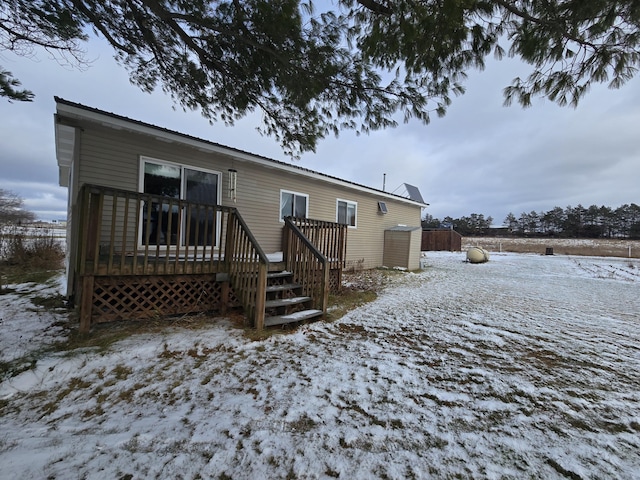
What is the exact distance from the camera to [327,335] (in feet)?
12.5

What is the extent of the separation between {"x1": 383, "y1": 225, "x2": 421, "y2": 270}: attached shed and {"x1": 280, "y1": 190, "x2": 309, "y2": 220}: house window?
4556mm

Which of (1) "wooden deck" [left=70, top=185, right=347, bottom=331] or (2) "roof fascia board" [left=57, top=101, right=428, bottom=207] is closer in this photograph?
(1) "wooden deck" [left=70, top=185, right=347, bottom=331]

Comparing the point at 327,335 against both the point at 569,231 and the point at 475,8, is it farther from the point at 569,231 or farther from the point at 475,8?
the point at 569,231

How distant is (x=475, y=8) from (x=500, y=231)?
61.9 m

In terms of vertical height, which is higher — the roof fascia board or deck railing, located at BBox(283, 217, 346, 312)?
the roof fascia board

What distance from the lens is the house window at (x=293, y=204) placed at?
7.65 metres

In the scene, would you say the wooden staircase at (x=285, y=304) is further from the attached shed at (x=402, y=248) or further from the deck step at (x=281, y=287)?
the attached shed at (x=402, y=248)

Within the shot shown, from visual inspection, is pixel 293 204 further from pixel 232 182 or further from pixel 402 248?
pixel 402 248

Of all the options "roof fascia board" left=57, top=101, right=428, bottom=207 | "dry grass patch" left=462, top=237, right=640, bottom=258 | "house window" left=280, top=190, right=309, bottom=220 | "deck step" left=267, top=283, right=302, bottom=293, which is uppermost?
"roof fascia board" left=57, top=101, right=428, bottom=207

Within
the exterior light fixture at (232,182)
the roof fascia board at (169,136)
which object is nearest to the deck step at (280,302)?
the exterior light fixture at (232,182)

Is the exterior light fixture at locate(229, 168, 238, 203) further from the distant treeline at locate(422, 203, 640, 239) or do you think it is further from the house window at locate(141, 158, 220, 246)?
the distant treeline at locate(422, 203, 640, 239)

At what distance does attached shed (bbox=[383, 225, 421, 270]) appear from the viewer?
35.6 ft

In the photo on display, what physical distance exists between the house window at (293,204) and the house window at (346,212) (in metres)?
1.50

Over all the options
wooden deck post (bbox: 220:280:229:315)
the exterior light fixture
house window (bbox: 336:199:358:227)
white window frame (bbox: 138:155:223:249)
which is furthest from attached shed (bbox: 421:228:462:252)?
wooden deck post (bbox: 220:280:229:315)
